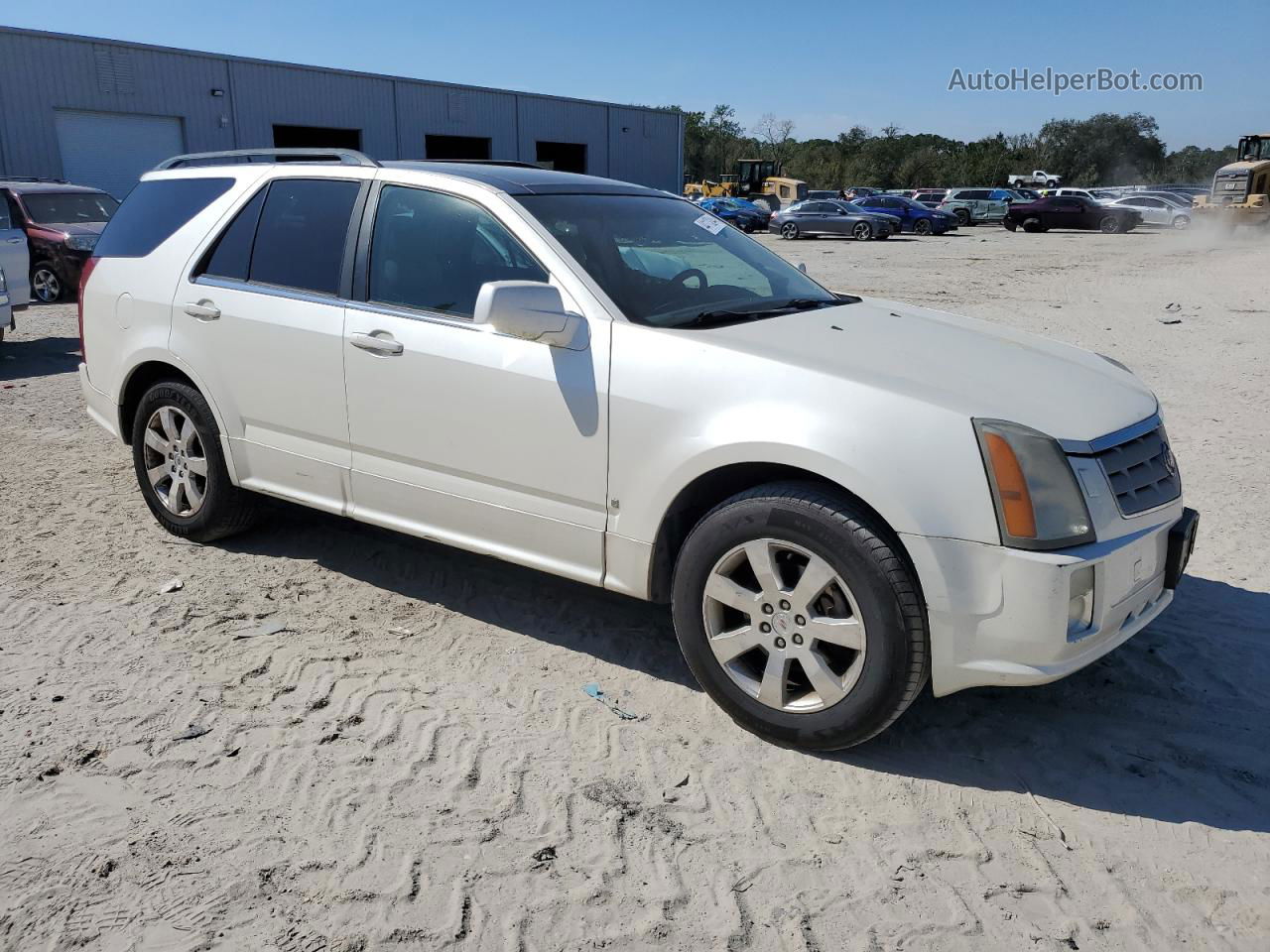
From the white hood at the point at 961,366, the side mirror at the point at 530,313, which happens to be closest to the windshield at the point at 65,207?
the side mirror at the point at 530,313

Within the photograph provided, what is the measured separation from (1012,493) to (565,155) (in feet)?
146

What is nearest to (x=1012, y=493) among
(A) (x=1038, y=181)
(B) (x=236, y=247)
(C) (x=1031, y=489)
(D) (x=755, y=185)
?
(C) (x=1031, y=489)

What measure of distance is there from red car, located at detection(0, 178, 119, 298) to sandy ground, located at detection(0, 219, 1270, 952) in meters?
11.8

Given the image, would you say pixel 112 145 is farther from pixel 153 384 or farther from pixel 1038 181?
pixel 1038 181

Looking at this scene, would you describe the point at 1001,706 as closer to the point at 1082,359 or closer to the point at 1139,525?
the point at 1139,525

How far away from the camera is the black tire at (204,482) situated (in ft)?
15.8

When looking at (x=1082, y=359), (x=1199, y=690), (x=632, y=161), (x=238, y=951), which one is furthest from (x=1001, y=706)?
(x=632, y=161)

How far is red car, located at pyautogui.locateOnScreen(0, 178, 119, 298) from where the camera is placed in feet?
49.4

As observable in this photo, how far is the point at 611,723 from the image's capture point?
3.57 metres

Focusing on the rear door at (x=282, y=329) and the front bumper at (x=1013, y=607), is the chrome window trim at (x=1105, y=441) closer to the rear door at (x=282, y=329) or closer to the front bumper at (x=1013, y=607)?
the front bumper at (x=1013, y=607)

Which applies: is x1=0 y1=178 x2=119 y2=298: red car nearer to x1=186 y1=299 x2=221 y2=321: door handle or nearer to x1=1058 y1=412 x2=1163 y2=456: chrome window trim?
x1=186 y1=299 x2=221 y2=321: door handle

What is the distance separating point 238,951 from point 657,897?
105cm

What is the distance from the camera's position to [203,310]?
15.4ft

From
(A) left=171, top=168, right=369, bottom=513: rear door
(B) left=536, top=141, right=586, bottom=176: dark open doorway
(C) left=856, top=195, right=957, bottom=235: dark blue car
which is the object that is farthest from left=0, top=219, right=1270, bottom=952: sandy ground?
(B) left=536, top=141, right=586, bottom=176: dark open doorway
